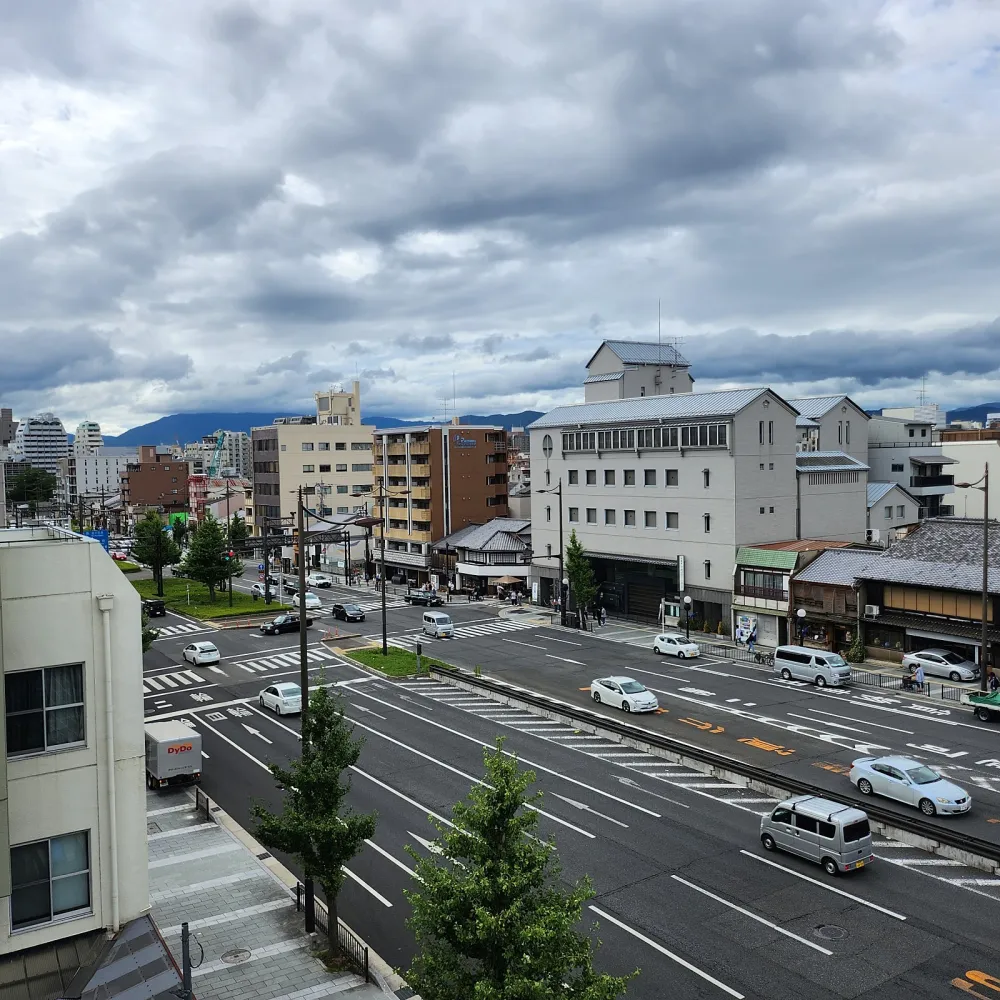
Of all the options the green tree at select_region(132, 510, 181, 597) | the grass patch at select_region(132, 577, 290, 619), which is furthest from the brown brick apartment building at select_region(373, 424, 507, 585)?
the green tree at select_region(132, 510, 181, 597)

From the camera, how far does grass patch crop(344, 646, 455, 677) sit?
50062mm

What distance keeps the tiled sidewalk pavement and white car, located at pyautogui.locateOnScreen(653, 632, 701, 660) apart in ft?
105

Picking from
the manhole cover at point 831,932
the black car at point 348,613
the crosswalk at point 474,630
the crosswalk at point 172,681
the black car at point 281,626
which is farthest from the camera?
the black car at point 348,613

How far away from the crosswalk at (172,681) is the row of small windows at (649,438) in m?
35.0

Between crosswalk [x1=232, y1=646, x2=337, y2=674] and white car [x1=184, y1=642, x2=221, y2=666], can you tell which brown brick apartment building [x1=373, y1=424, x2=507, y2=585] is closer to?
crosswalk [x1=232, y1=646, x2=337, y2=674]

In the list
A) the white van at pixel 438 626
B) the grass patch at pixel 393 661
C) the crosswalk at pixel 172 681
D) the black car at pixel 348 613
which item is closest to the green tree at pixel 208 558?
the black car at pixel 348 613

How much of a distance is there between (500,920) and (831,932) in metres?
10.5

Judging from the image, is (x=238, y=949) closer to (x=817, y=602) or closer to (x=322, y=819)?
(x=322, y=819)

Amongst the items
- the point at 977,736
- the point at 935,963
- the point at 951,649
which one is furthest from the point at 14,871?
the point at 951,649

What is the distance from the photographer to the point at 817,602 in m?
51.7

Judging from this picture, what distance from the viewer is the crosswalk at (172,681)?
48125 millimetres

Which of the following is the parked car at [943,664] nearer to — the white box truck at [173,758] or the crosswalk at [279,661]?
the crosswalk at [279,661]

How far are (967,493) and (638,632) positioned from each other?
5358cm

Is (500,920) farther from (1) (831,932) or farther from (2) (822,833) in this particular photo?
(2) (822,833)
